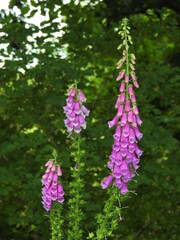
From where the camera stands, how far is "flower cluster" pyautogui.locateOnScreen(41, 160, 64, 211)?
3.85 m

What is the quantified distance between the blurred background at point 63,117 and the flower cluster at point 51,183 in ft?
4.08

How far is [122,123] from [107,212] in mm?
661

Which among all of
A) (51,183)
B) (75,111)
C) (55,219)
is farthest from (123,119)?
(55,219)

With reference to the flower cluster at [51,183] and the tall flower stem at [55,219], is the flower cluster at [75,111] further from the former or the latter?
the tall flower stem at [55,219]

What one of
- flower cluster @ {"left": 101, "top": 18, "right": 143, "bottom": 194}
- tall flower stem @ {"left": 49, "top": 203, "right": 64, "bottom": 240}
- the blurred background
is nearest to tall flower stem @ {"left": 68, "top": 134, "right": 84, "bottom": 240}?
tall flower stem @ {"left": 49, "top": 203, "right": 64, "bottom": 240}

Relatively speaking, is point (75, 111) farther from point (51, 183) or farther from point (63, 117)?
point (63, 117)

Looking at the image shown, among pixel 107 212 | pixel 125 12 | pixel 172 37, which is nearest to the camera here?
pixel 107 212

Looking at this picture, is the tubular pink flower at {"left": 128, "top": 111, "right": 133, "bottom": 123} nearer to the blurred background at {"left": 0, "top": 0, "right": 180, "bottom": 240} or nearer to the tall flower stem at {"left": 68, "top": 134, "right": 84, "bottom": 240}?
the tall flower stem at {"left": 68, "top": 134, "right": 84, "bottom": 240}

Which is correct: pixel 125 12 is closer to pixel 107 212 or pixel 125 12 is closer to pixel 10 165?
pixel 10 165

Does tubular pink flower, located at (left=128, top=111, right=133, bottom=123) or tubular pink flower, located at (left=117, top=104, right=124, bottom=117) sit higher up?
tubular pink flower, located at (left=117, top=104, right=124, bottom=117)

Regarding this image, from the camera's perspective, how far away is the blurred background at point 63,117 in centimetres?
552

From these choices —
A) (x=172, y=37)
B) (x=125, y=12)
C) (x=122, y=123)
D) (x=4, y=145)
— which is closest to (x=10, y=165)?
(x=4, y=145)

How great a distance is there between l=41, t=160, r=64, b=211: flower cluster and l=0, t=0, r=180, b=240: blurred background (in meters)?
1.24

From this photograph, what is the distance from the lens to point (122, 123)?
3.56 metres
